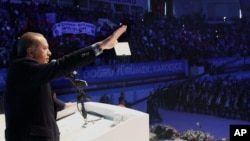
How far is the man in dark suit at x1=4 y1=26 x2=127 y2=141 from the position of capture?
1.13m

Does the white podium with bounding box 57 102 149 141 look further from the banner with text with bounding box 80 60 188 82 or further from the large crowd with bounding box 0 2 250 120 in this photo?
the large crowd with bounding box 0 2 250 120

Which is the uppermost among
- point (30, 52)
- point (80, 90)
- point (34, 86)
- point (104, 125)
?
point (30, 52)

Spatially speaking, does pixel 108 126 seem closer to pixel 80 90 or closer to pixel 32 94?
pixel 80 90

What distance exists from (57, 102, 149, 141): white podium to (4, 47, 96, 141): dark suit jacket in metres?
Answer: 0.31

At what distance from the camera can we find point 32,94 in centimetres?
116

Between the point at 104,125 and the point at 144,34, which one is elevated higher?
the point at 144,34

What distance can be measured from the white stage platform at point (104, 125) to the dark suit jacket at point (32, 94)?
1.01 ft

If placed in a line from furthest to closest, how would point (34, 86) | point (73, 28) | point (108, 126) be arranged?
point (73, 28) → point (108, 126) → point (34, 86)

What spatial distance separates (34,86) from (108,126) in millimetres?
577

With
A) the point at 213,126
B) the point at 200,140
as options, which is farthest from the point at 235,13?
the point at 200,140

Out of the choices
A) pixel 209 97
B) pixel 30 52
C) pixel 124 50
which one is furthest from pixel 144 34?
pixel 30 52

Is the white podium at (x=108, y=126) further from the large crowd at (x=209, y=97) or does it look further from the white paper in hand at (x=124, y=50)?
the large crowd at (x=209, y=97)

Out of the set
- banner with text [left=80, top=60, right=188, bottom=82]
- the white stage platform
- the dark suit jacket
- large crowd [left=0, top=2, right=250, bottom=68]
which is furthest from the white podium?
banner with text [left=80, top=60, right=188, bottom=82]

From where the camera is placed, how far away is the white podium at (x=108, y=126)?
1.50 metres
